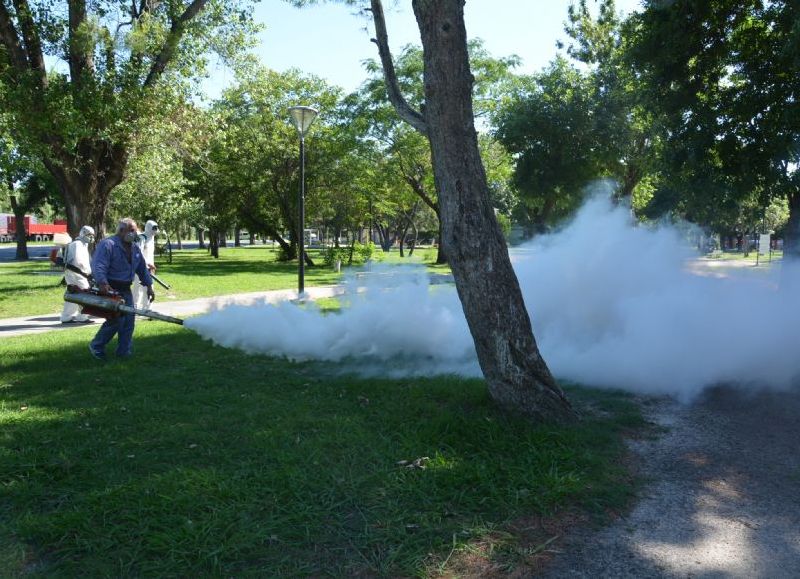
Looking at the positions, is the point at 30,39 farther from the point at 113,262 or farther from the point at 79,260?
the point at 113,262

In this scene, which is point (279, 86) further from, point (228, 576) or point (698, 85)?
point (228, 576)

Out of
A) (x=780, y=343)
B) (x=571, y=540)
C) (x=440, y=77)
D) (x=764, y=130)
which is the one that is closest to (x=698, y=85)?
(x=764, y=130)

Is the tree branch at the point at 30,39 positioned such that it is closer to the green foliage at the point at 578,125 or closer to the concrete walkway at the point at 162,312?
the concrete walkway at the point at 162,312

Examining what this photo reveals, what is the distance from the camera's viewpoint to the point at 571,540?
3381 mm

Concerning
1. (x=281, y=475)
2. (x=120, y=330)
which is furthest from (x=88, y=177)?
(x=281, y=475)

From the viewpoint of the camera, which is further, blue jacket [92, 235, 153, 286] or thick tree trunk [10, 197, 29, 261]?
thick tree trunk [10, 197, 29, 261]

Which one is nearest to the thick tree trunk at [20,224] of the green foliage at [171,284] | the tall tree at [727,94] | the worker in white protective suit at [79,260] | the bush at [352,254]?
the green foliage at [171,284]

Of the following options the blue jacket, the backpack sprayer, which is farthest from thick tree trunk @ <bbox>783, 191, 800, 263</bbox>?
the blue jacket

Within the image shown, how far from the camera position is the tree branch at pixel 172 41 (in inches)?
538

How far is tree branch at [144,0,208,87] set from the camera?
44.9 ft

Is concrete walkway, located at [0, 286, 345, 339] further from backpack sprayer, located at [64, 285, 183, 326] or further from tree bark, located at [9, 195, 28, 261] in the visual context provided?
tree bark, located at [9, 195, 28, 261]

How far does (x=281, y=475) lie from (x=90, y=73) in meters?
12.4

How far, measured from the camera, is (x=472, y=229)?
499 centimetres

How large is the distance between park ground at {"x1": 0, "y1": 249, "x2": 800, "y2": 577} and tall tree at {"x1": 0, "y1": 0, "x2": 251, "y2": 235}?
8640 millimetres
